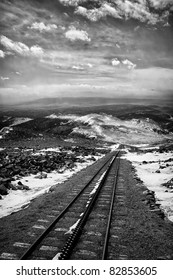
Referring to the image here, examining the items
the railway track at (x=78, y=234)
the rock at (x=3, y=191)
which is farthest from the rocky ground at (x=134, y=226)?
the rock at (x=3, y=191)

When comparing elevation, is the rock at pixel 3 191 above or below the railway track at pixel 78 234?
below

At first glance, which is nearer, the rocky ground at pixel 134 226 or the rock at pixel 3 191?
the rocky ground at pixel 134 226

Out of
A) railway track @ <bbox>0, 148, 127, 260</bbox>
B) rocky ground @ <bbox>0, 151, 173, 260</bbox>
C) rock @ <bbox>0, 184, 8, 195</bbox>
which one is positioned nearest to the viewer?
railway track @ <bbox>0, 148, 127, 260</bbox>

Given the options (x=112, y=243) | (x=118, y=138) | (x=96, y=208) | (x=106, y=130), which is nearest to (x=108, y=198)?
(x=96, y=208)

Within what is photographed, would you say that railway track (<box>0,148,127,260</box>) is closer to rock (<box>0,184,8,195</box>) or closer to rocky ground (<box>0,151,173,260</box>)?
rocky ground (<box>0,151,173,260</box>)

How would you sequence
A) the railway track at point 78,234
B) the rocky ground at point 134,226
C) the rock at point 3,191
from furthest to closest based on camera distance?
the rock at point 3,191
the rocky ground at point 134,226
the railway track at point 78,234

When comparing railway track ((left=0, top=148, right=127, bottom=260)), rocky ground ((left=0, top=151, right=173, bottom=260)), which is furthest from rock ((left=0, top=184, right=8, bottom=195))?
railway track ((left=0, top=148, right=127, bottom=260))

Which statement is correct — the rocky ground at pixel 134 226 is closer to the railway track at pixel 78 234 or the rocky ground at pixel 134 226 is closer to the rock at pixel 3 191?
the railway track at pixel 78 234

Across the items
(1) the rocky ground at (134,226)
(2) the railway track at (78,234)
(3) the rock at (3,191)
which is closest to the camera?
(2) the railway track at (78,234)

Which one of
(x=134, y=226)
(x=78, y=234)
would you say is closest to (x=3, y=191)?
(x=78, y=234)

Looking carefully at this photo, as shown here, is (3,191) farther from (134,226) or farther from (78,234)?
(134,226)

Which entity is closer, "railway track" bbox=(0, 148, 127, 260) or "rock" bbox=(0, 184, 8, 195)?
"railway track" bbox=(0, 148, 127, 260)
